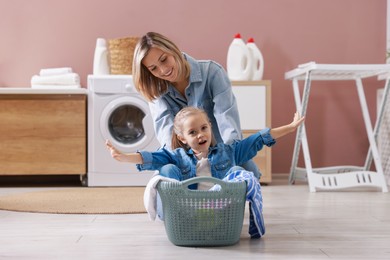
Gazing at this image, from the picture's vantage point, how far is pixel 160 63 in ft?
7.66

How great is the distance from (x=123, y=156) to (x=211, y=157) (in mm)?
330

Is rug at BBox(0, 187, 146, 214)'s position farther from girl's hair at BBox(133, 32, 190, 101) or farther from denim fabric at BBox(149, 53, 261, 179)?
girl's hair at BBox(133, 32, 190, 101)

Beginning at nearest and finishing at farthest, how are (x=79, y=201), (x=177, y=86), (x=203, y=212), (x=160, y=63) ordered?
(x=203, y=212)
(x=160, y=63)
(x=177, y=86)
(x=79, y=201)

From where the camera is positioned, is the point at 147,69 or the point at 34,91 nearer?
the point at 147,69

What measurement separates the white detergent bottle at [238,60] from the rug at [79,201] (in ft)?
3.29

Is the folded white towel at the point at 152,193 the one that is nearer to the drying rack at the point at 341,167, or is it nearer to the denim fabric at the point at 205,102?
the denim fabric at the point at 205,102

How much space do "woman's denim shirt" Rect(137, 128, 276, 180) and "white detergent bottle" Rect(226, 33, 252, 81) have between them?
2075mm

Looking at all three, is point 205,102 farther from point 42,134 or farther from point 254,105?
point 42,134

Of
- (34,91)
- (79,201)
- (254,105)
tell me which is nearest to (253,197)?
(79,201)

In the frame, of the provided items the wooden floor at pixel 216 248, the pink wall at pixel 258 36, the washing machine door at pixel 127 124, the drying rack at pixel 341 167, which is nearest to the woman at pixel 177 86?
the wooden floor at pixel 216 248

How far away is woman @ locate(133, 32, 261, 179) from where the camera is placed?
234 cm

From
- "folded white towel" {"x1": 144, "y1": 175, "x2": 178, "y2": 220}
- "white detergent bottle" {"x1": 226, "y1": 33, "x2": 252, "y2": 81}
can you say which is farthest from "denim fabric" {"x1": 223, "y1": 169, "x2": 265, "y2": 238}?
"white detergent bottle" {"x1": 226, "y1": 33, "x2": 252, "y2": 81}

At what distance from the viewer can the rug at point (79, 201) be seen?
3.00 metres

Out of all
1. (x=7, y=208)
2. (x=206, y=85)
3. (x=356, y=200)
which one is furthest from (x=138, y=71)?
(x=356, y=200)
